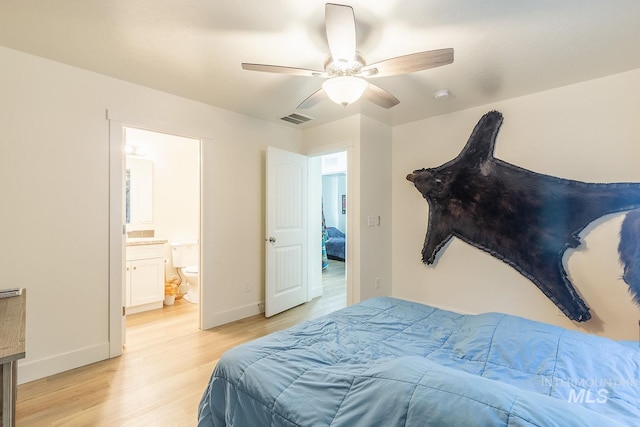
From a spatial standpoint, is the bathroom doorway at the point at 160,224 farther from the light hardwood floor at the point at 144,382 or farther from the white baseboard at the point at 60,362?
the white baseboard at the point at 60,362

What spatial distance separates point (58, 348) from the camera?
7.29 ft

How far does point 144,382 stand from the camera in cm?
210

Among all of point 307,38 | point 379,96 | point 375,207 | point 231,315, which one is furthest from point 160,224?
point 379,96

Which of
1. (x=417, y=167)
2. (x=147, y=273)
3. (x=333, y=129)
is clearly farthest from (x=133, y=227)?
(x=417, y=167)

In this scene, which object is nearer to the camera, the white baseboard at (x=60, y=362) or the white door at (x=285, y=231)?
the white baseboard at (x=60, y=362)

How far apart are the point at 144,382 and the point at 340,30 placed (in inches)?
104

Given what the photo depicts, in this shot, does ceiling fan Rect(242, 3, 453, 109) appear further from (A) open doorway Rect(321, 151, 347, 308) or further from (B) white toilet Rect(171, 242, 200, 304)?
(B) white toilet Rect(171, 242, 200, 304)

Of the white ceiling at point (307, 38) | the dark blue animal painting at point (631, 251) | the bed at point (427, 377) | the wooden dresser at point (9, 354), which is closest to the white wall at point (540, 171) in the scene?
the dark blue animal painting at point (631, 251)

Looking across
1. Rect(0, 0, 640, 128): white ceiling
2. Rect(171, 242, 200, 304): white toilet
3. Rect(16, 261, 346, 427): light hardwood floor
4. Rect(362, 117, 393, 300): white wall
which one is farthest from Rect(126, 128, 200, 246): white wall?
Rect(362, 117, 393, 300): white wall

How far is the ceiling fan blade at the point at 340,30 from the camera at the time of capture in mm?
1331

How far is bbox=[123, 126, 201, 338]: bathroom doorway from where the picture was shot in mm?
3512

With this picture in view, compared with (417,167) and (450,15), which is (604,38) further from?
(417,167)

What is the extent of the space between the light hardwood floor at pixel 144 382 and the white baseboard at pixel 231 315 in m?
0.07

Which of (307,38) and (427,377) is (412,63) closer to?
(307,38)
